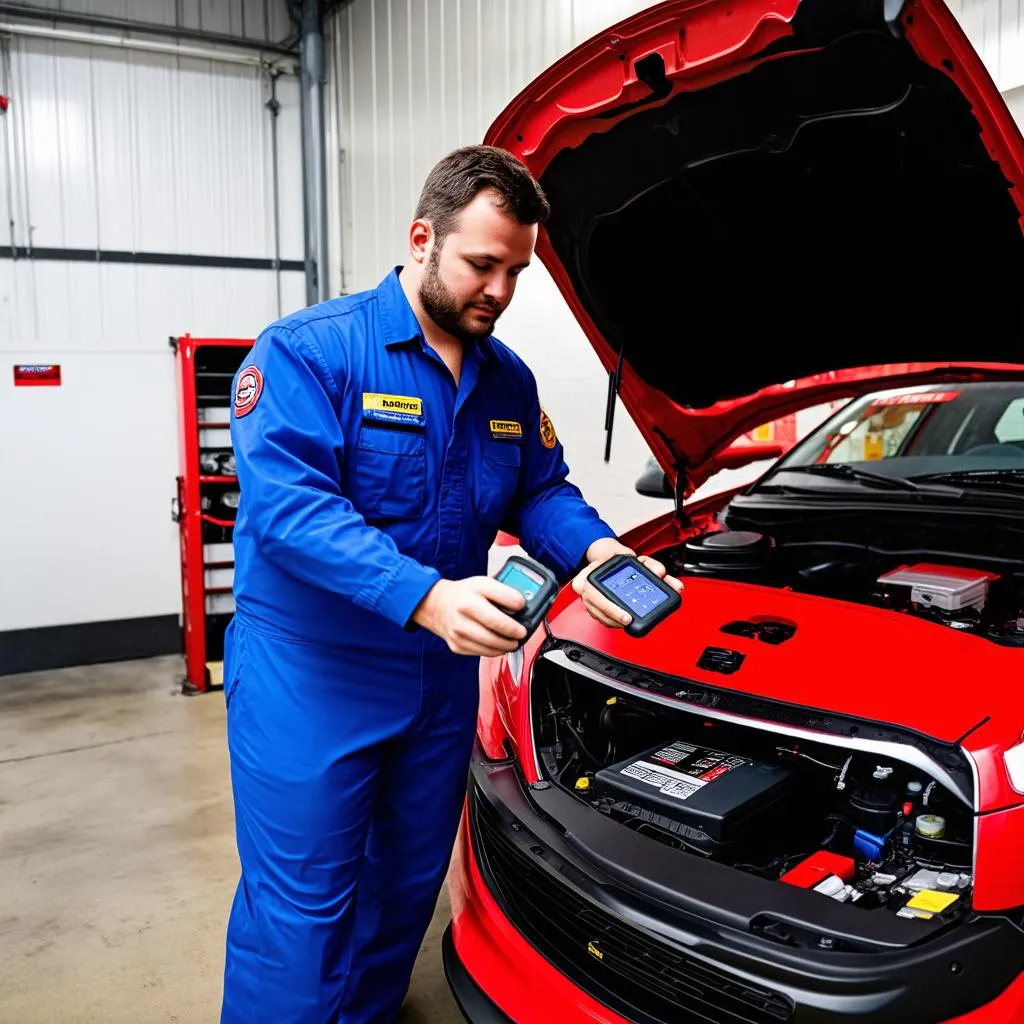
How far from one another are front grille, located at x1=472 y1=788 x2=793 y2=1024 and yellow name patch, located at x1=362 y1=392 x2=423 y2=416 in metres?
0.70

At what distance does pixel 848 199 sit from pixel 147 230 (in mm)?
4752

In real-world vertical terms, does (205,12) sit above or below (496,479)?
above

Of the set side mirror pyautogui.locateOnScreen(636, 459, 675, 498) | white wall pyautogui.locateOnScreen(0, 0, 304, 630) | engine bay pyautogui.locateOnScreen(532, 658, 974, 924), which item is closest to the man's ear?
engine bay pyautogui.locateOnScreen(532, 658, 974, 924)

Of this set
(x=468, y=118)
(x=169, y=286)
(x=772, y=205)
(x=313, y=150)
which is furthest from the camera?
(x=313, y=150)

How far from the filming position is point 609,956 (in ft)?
4.52

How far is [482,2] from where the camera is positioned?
4.47 meters

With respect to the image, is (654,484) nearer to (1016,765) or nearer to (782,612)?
(782,612)

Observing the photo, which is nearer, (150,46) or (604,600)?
(604,600)

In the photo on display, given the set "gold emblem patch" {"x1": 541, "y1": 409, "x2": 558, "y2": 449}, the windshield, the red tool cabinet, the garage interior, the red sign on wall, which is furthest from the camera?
the red sign on wall

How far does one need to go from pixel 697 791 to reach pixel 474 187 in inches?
40.0

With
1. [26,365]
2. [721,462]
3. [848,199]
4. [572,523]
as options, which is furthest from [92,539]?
[848,199]

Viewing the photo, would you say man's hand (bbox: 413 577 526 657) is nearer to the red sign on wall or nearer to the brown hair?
the brown hair

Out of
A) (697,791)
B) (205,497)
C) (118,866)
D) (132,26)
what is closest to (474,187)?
(697,791)

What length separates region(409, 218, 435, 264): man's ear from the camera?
1538 millimetres
